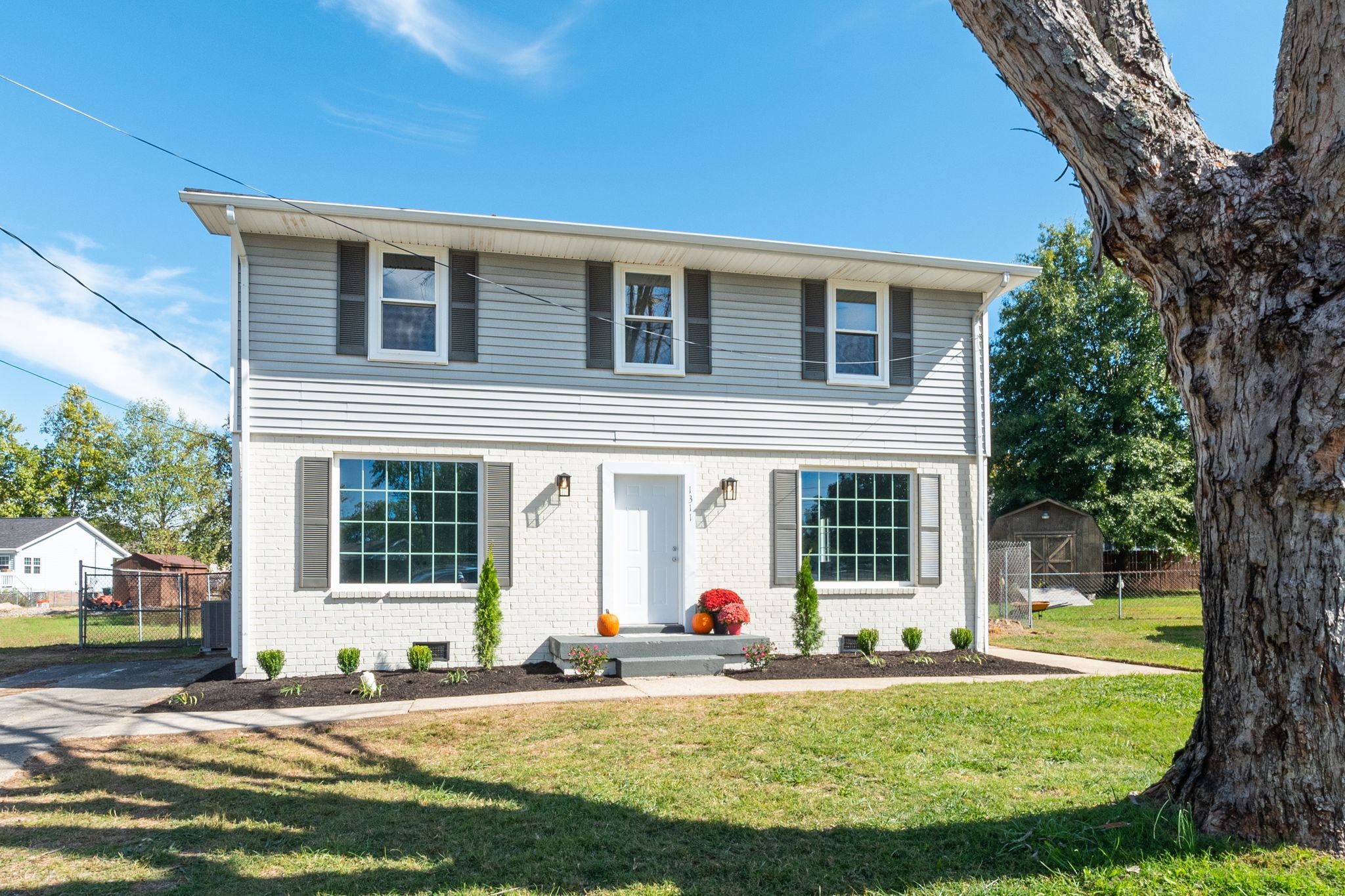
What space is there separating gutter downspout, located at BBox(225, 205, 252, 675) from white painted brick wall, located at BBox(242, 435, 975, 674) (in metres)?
0.09

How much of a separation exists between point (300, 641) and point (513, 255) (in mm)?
4908

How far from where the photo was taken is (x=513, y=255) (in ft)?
32.8

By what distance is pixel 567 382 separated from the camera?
33.0 ft

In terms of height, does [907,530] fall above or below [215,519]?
above

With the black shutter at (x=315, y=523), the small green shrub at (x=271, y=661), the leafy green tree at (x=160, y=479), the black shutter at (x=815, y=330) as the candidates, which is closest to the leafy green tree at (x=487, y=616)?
the black shutter at (x=315, y=523)

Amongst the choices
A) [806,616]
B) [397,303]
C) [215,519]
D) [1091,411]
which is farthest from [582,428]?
[215,519]

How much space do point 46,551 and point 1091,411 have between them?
4380cm

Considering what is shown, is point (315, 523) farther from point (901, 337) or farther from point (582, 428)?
point (901, 337)

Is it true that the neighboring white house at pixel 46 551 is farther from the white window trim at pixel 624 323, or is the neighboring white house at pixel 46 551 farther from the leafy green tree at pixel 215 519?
the white window trim at pixel 624 323

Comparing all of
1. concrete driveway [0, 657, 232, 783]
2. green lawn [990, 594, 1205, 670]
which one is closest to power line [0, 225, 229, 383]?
concrete driveway [0, 657, 232, 783]

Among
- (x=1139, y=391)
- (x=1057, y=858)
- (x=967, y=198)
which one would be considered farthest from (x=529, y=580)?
(x=1139, y=391)

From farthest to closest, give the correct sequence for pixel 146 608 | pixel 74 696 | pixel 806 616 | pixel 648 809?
1. pixel 146 608
2. pixel 806 616
3. pixel 74 696
4. pixel 648 809

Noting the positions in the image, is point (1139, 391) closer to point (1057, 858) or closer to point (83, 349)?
point (1057, 858)

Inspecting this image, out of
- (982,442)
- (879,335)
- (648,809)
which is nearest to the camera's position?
(648,809)
